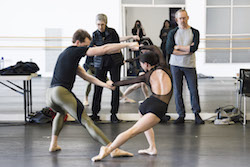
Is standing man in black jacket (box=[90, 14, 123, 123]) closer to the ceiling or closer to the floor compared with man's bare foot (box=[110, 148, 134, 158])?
closer to the ceiling

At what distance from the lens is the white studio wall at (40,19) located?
13969mm

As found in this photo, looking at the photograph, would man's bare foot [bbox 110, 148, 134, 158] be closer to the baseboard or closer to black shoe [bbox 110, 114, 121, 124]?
black shoe [bbox 110, 114, 121, 124]

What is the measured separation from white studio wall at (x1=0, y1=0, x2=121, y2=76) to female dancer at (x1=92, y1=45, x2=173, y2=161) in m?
10.2

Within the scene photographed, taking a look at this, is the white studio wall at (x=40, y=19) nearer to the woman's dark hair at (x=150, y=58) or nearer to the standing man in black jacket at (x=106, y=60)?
the standing man in black jacket at (x=106, y=60)

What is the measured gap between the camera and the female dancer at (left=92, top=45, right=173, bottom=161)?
151 inches

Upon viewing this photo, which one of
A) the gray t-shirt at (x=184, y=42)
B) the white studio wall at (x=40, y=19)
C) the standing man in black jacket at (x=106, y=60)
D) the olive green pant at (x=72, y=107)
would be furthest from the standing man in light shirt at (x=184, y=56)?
the white studio wall at (x=40, y=19)

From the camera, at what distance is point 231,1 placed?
14.0 meters

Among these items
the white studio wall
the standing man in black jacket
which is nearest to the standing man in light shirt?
the standing man in black jacket

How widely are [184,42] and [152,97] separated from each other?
2161mm

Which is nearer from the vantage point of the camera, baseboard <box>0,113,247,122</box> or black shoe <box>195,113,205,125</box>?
black shoe <box>195,113,205,125</box>

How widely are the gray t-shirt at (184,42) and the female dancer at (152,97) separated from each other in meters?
1.93

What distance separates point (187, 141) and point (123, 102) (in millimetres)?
3076

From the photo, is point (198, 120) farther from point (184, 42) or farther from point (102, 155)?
point (102, 155)

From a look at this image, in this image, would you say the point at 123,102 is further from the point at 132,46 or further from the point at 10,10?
the point at 10,10
